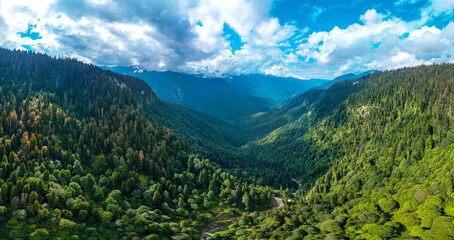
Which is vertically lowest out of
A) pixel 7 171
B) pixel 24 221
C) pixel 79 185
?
pixel 24 221

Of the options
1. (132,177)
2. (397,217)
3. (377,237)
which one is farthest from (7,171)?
(397,217)

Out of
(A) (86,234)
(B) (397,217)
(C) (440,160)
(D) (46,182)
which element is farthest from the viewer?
(C) (440,160)

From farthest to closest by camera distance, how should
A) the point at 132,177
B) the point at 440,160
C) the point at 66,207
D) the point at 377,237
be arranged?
the point at 132,177, the point at 440,160, the point at 66,207, the point at 377,237

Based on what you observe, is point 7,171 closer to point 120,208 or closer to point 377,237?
point 120,208

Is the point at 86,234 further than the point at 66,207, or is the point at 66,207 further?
the point at 66,207

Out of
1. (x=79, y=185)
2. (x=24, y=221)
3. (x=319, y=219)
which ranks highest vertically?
(x=79, y=185)

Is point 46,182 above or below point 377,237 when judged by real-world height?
above

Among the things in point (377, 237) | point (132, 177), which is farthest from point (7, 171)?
point (377, 237)

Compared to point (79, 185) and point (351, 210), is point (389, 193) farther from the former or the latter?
point (79, 185)

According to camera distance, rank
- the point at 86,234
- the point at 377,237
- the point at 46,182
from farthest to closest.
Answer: the point at 46,182
the point at 86,234
the point at 377,237
